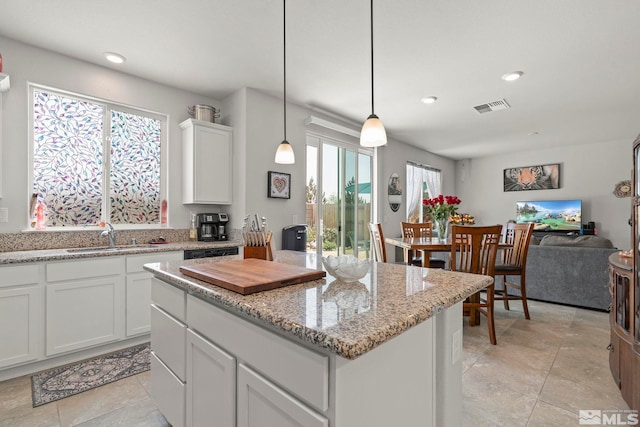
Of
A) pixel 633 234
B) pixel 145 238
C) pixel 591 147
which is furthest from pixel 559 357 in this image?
pixel 591 147

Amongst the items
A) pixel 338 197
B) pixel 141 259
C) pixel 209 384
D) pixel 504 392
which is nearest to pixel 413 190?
pixel 338 197

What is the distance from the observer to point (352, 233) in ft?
16.4

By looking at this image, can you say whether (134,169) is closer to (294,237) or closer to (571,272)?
(294,237)

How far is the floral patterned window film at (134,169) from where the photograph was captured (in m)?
3.18

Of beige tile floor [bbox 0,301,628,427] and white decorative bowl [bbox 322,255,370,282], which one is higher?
white decorative bowl [bbox 322,255,370,282]

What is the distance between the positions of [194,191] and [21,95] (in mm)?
1568

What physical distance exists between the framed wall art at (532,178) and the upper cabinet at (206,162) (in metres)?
6.64

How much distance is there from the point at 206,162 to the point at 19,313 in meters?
1.99

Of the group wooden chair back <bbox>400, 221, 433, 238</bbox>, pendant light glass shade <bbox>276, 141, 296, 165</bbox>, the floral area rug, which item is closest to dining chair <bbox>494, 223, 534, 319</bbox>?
wooden chair back <bbox>400, 221, 433, 238</bbox>

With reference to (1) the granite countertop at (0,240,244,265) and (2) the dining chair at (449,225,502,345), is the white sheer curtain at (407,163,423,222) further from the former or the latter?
(1) the granite countertop at (0,240,244,265)

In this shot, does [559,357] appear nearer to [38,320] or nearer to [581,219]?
[38,320]

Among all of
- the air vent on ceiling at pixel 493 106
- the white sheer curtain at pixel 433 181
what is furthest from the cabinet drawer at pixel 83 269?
the white sheer curtain at pixel 433 181

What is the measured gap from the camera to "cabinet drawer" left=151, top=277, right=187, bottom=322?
1383 millimetres

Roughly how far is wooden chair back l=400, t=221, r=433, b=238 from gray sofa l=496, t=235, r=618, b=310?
1.26 metres
